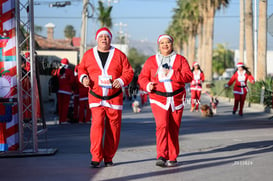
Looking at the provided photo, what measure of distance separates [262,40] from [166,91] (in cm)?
2453

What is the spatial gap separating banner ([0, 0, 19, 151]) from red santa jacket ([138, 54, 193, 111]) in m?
2.71

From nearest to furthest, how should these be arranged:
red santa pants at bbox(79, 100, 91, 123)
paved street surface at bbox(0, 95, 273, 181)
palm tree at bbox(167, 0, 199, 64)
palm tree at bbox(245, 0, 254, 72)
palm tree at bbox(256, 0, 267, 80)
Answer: paved street surface at bbox(0, 95, 273, 181)
red santa pants at bbox(79, 100, 91, 123)
palm tree at bbox(256, 0, 267, 80)
palm tree at bbox(245, 0, 254, 72)
palm tree at bbox(167, 0, 199, 64)

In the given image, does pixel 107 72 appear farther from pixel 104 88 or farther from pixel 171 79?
pixel 171 79

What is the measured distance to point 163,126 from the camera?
8859mm

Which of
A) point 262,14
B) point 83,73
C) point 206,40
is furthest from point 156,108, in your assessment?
point 206,40

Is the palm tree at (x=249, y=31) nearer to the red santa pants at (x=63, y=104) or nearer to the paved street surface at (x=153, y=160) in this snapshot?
the red santa pants at (x=63, y=104)

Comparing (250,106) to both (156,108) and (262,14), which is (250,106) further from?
(156,108)

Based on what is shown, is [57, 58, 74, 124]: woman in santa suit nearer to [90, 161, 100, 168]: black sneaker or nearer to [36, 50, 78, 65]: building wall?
[90, 161, 100, 168]: black sneaker

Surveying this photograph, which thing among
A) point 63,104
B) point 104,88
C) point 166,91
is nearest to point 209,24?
point 63,104

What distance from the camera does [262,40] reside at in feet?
107

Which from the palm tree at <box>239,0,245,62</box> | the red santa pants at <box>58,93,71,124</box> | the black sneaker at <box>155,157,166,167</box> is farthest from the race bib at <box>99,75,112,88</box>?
the palm tree at <box>239,0,245,62</box>

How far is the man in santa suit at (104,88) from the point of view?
8898 mm

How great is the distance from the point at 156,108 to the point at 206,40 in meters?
49.2

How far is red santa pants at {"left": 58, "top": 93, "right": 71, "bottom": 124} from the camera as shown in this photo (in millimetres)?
18250
